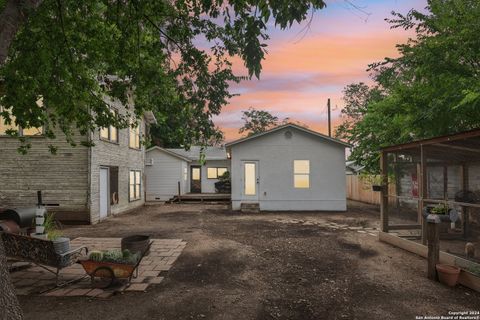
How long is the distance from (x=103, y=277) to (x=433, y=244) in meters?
6.86

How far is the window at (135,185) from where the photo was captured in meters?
20.3

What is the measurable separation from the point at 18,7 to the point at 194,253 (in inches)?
277

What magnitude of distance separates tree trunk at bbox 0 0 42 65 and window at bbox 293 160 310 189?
16247 millimetres

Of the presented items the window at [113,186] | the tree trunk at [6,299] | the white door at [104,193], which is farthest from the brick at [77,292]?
the window at [113,186]

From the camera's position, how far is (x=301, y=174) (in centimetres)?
1888

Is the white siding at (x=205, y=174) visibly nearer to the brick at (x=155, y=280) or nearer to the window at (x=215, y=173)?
the window at (x=215, y=173)

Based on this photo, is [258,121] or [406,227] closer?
[406,227]

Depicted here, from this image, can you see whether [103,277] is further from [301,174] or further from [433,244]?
[301,174]

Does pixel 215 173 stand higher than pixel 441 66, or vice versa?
pixel 441 66

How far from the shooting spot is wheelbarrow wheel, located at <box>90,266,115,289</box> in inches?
246

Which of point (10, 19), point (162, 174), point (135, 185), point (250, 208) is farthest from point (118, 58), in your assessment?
point (162, 174)

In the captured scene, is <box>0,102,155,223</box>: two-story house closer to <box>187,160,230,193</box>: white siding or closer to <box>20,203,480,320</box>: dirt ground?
<box>20,203,480,320</box>: dirt ground

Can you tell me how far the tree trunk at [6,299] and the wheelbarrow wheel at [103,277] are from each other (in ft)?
8.40

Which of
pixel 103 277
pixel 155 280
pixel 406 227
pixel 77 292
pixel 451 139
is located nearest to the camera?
pixel 77 292
